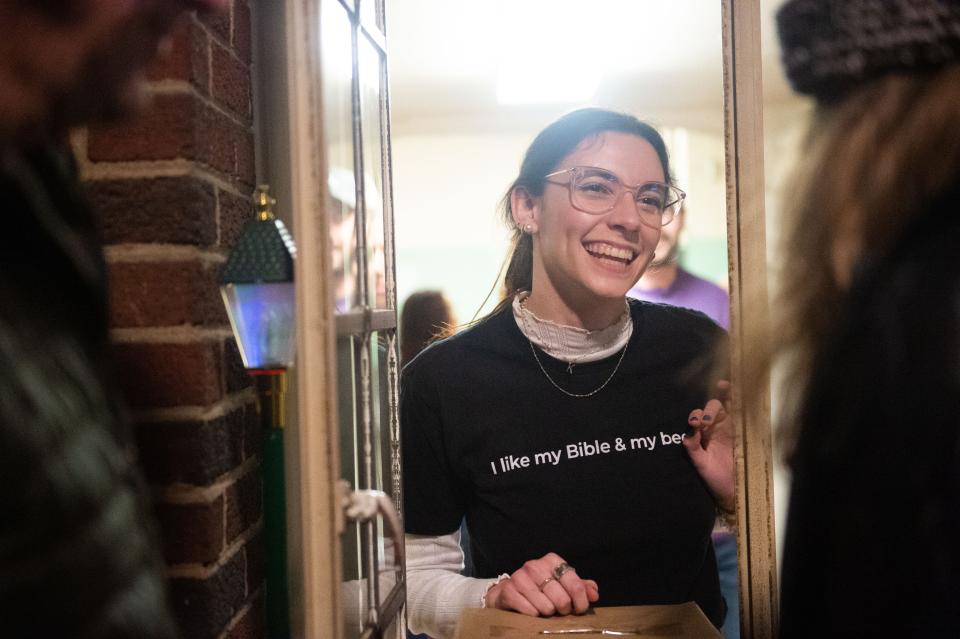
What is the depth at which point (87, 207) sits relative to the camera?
0.66 metres

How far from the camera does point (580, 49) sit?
7.25 ft

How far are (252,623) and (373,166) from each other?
0.86 m

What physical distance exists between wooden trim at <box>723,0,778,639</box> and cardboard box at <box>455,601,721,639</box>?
0.59 ft

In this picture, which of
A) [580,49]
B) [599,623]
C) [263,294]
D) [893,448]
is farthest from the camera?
[580,49]

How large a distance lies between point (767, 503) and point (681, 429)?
42 centimetres

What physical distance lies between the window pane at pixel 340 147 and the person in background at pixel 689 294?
0.99 m

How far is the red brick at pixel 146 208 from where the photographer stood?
1.10m

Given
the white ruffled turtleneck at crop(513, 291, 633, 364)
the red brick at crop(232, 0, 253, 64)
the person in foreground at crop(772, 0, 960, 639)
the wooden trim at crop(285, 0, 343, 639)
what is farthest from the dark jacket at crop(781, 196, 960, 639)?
the white ruffled turtleneck at crop(513, 291, 633, 364)

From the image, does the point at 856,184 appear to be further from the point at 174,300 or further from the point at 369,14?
the point at 369,14

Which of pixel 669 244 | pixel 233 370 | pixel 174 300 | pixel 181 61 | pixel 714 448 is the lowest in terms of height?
pixel 714 448

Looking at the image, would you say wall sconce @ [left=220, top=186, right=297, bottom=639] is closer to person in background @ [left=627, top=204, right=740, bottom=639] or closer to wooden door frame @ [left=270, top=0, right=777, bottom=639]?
wooden door frame @ [left=270, top=0, right=777, bottom=639]

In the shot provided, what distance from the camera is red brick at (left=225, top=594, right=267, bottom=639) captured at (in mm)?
1221

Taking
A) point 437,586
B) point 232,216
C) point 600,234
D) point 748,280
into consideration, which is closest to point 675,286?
point 600,234

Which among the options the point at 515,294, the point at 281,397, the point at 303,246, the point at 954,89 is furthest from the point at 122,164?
Result: the point at 515,294
